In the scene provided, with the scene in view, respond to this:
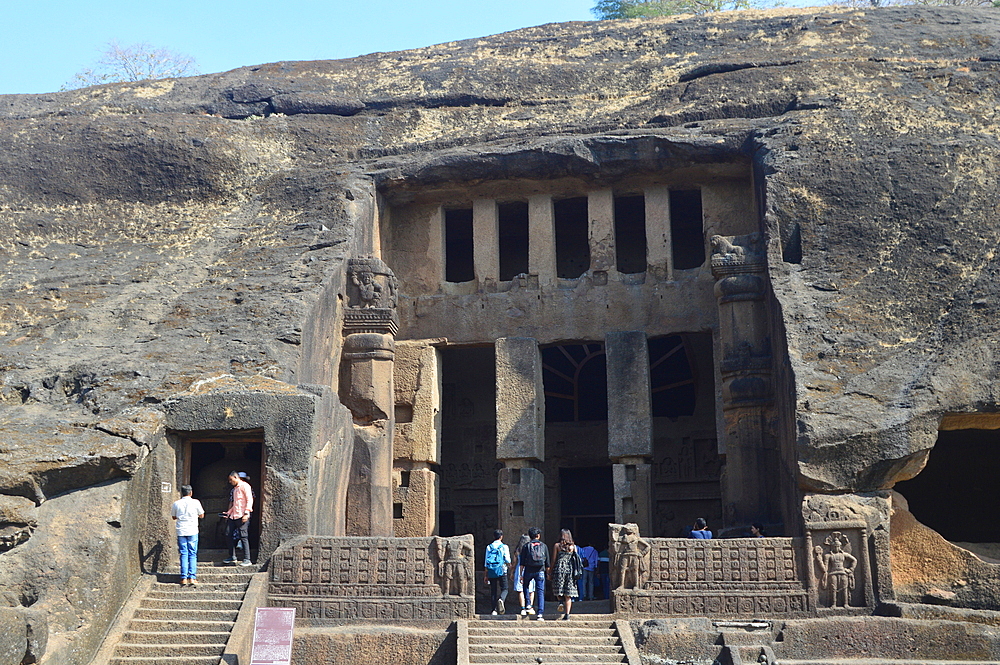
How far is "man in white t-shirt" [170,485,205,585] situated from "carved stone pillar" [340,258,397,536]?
3.39m

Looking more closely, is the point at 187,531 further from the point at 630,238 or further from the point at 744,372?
the point at 630,238

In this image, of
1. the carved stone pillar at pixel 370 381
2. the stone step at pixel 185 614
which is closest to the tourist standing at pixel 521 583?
the stone step at pixel 185 614

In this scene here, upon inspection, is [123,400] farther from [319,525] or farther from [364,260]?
[364,260]

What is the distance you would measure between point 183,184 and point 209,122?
4.90 feet

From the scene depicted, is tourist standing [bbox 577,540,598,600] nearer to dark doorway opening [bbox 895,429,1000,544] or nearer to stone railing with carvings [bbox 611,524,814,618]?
stone railing with carvings [bbox 611,524,814,618]

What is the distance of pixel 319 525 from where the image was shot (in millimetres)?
11820

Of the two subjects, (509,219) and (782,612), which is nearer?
(782,612)

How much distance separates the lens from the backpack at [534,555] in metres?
10.9

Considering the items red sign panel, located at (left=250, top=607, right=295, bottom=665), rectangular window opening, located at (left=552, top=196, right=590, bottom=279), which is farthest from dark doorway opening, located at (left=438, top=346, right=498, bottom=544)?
red sign panel, located at (left=250, top=607, right=295, bottom=665)

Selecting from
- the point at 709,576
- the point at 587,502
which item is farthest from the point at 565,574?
the point at 587,502

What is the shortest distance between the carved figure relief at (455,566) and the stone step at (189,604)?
6.42 feet

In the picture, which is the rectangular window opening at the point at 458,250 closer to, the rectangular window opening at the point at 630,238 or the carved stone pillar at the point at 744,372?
the rectangular window opening at the point at 630,238

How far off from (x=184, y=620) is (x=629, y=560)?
432cm

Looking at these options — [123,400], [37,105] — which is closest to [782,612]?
[123,400]
